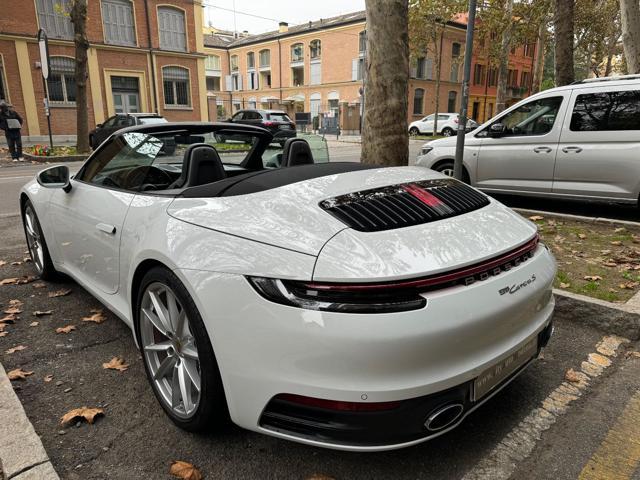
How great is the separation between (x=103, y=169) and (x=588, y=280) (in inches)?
155

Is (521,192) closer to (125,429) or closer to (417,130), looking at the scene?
(125,429)

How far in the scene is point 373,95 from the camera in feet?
19.1

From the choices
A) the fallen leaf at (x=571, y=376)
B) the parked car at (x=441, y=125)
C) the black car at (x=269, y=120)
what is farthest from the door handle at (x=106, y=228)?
the parked car at (x=441, y=125)

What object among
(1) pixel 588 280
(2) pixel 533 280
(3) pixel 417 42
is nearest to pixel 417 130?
(3) pixel 417 42

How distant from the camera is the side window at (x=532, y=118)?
21.9ft

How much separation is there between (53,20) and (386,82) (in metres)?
26.5

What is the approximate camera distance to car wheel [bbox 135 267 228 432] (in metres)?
2.07

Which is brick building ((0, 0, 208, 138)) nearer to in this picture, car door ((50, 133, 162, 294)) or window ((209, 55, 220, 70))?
car door ((50, 133, 162, 294))

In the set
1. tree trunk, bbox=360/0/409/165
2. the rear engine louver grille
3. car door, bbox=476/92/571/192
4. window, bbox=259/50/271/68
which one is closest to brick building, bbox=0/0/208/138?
window, bbox=259/50/271/68

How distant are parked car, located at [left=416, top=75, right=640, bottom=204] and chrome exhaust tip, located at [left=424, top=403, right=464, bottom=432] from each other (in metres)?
5.39

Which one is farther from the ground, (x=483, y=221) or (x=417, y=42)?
(x=417, y=42)

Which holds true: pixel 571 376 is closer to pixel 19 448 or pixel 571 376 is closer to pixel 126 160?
pixel 19 448

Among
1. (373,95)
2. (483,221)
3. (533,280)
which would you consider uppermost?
(373,95)

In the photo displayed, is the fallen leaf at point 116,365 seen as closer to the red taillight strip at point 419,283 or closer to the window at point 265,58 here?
the red taillight strip at point 419,283
